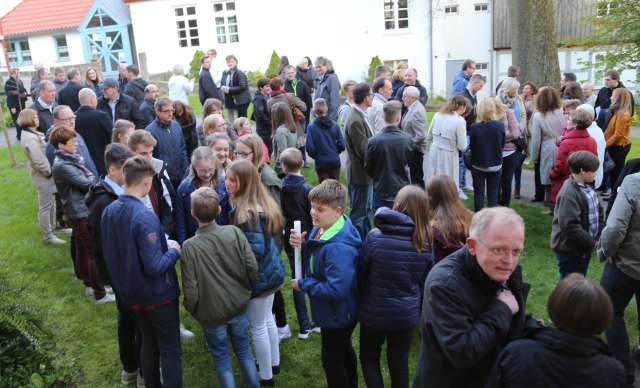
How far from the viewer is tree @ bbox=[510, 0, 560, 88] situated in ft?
42.8

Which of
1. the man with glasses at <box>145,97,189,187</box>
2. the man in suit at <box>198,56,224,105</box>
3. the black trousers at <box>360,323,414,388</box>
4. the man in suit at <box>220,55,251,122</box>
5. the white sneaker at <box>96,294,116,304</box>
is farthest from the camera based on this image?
the man in suit at <box>220,55,251,122</box>

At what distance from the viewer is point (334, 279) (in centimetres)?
355

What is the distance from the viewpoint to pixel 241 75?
11.6m

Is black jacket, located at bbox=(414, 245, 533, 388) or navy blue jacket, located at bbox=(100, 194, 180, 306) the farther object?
navy blue jacket, located at bbox=(100, 194, 180, 306)

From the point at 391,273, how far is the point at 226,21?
25.4m

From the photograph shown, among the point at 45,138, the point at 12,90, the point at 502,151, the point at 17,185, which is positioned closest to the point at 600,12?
the point at 502,151

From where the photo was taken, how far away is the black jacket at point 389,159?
646 cm

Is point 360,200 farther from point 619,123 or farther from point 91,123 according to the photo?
point 619,123

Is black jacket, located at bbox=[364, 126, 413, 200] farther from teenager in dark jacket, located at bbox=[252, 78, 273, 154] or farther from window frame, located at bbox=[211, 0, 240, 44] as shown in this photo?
window frame, located at bbox=[211, 0, 240, 44]

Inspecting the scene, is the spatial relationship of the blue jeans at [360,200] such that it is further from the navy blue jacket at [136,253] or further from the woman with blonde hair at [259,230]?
the navy blue jacket at [136,253]

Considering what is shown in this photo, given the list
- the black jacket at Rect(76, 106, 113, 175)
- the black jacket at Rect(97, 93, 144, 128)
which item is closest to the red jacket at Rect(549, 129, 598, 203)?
the black jacket at Rect(76, 106, 113, 175)

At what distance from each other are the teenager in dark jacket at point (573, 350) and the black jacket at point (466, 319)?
194 millimetres

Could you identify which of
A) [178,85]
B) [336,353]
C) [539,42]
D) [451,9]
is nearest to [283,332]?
[336,353]

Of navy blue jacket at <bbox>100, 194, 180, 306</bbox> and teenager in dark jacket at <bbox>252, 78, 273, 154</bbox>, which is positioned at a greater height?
teenager in dark jacket at <bbox>252, 78, 273, 154</bbox>
